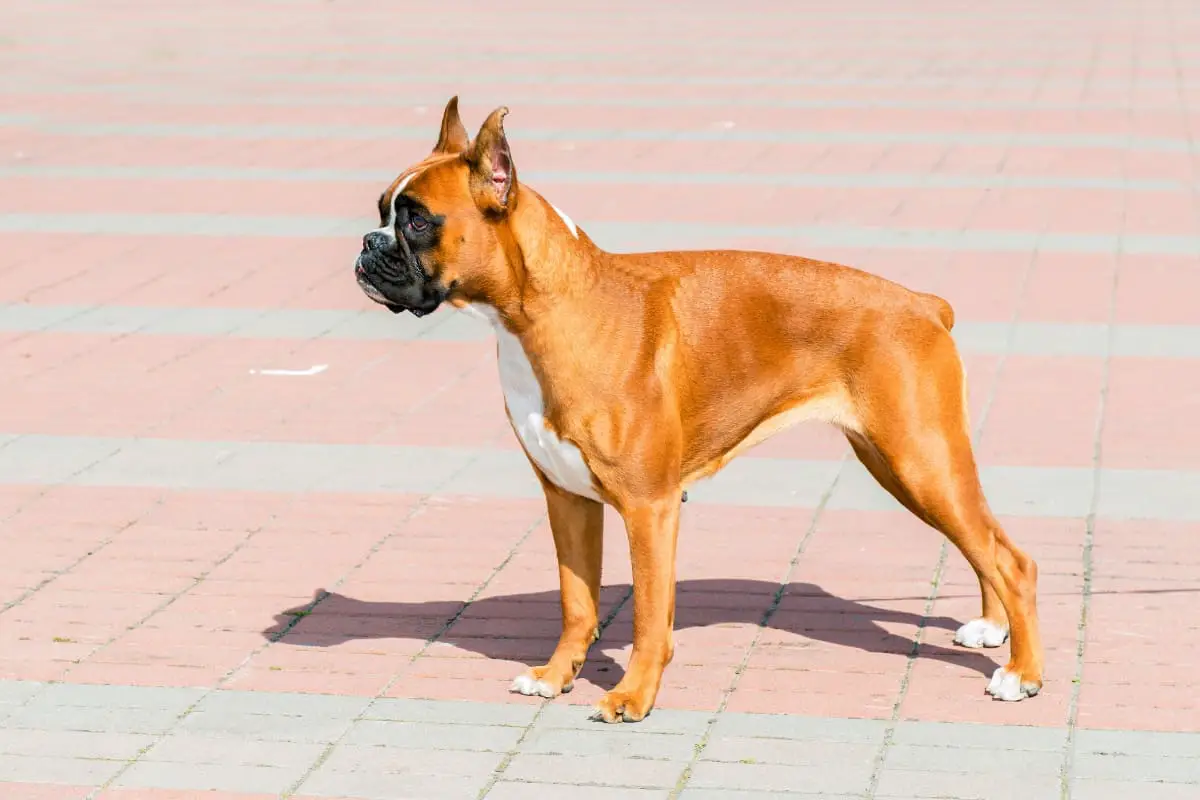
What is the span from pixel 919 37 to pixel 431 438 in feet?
71.1

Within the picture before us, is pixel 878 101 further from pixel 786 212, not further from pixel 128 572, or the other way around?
pixel 128 572

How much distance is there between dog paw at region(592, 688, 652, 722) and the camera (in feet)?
18.5

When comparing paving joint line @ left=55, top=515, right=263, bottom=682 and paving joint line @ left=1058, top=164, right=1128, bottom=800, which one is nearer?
paving joint line @ left=1058, top=164, right=1128, bottom=800

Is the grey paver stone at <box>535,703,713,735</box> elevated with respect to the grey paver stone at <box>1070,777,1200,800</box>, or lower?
lower

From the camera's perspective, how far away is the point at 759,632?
642 centimetres

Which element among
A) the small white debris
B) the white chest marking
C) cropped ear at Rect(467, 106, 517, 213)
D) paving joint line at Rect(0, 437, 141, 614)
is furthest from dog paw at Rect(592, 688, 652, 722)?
the small white debris

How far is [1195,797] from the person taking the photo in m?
5.08

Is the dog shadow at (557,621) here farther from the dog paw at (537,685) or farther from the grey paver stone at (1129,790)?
the grey paver stone at (1129,790)

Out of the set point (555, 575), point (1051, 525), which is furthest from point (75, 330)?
point (1051, 525)

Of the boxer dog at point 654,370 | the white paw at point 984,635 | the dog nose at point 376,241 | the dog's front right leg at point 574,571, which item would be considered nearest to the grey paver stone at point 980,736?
the boxer dog at point 654,370

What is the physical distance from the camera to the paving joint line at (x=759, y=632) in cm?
531

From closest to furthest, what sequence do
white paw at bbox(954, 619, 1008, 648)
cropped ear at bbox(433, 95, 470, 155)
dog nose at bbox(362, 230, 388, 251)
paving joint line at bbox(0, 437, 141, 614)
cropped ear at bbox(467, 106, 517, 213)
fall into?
1. cropped ear at bbox(467, 106, 517, 213)
2. dog nose at bbox(362, 230, 388, 251)
3. cropped ear at bbox(433, 95, 470, 155)
4. white paw at bbox(954, 619, 1008, 648)
5. paving joint line at bbox(0, 437, 141, 614)

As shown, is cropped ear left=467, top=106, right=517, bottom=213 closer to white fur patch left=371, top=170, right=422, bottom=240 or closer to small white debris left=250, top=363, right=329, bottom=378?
white fur patch left=371, top=170, right=422, bottom=240

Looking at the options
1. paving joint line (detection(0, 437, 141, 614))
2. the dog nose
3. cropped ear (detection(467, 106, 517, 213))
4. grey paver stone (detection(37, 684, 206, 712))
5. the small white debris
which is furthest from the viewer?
the small white debris
